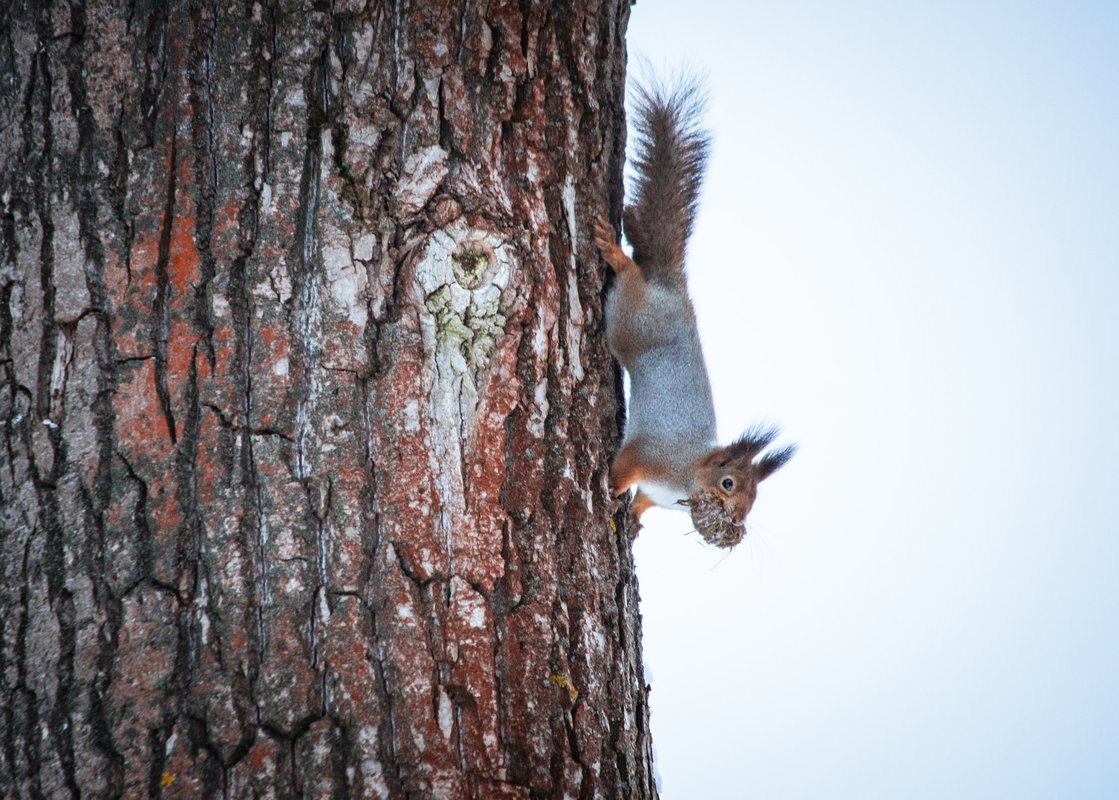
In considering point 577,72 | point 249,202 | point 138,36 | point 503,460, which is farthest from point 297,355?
point 577,72

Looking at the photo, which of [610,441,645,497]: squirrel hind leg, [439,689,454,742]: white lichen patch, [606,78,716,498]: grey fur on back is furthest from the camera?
[606,78,716,498]: grey fur on back

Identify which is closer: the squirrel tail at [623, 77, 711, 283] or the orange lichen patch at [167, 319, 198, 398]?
the orange lichen patch at [167, 319, 198, 398]

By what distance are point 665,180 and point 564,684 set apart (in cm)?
149

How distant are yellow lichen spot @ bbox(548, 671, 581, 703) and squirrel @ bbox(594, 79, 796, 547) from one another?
90 cm

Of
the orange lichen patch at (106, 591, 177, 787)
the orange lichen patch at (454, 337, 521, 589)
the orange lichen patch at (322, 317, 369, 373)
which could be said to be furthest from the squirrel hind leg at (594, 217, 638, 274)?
the orange lichen patch at (106, 591, 177, 787)

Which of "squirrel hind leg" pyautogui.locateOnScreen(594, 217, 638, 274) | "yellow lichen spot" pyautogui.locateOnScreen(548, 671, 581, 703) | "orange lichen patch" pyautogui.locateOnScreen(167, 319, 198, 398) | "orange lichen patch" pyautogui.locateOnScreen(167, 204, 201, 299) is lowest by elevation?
"yellow lichen spot" pyautogui.locateOnScreen(548, 671, 581, 703)

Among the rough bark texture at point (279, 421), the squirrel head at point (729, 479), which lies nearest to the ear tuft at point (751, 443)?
the squirrel head at point (729, 479)

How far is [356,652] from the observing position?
127 cm

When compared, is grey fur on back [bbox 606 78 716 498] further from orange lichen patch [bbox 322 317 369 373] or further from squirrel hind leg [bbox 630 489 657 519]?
orange lichen patch [bbox 322 317 369 373]

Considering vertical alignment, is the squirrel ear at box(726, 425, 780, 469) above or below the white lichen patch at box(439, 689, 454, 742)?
above

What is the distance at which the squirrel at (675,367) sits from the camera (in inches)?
93.4

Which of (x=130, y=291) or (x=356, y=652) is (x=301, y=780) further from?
(x=130, y=291)

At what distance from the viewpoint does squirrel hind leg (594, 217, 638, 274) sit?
1.70 m

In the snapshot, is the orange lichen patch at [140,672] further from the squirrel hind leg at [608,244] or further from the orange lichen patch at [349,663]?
the squirrel hind leg at [608,244]
